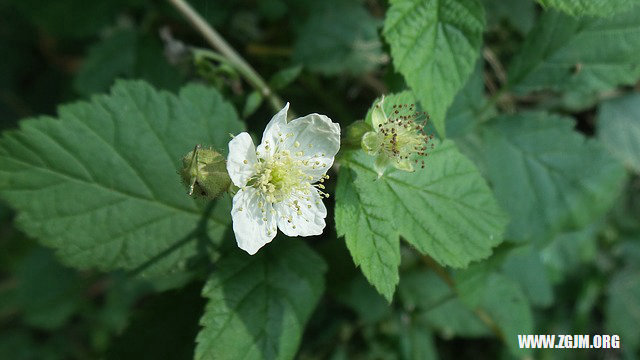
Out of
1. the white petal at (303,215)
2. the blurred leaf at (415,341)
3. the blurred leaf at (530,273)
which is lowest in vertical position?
the blurred leaf at (415,341)

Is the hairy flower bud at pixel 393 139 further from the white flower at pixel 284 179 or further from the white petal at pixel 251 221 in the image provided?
the white petal at pixel 251 221

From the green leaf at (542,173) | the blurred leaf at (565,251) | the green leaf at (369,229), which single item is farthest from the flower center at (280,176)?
the blurred leaf at (565,251)

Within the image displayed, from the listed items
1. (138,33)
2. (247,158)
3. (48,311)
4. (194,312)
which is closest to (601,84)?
(247,158)

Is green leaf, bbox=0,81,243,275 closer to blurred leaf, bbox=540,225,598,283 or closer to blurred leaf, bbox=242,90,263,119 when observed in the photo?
blurred leaf, bbox=242,90,263,119

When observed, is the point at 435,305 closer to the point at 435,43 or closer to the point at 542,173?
the point at 542,173

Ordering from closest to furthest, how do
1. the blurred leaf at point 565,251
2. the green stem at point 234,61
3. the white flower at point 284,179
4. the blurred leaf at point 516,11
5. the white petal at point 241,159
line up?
1. the white petal at point 241,159
2. the white flower at point 284,179
3. the green stem at point 234,61
4. the blurred leaf at point 516,11
5. the blurred leaf at point 565,251

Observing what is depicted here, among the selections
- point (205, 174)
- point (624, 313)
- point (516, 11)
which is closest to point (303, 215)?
point (205, 174)

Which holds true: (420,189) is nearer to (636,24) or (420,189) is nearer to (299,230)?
(299,230)
